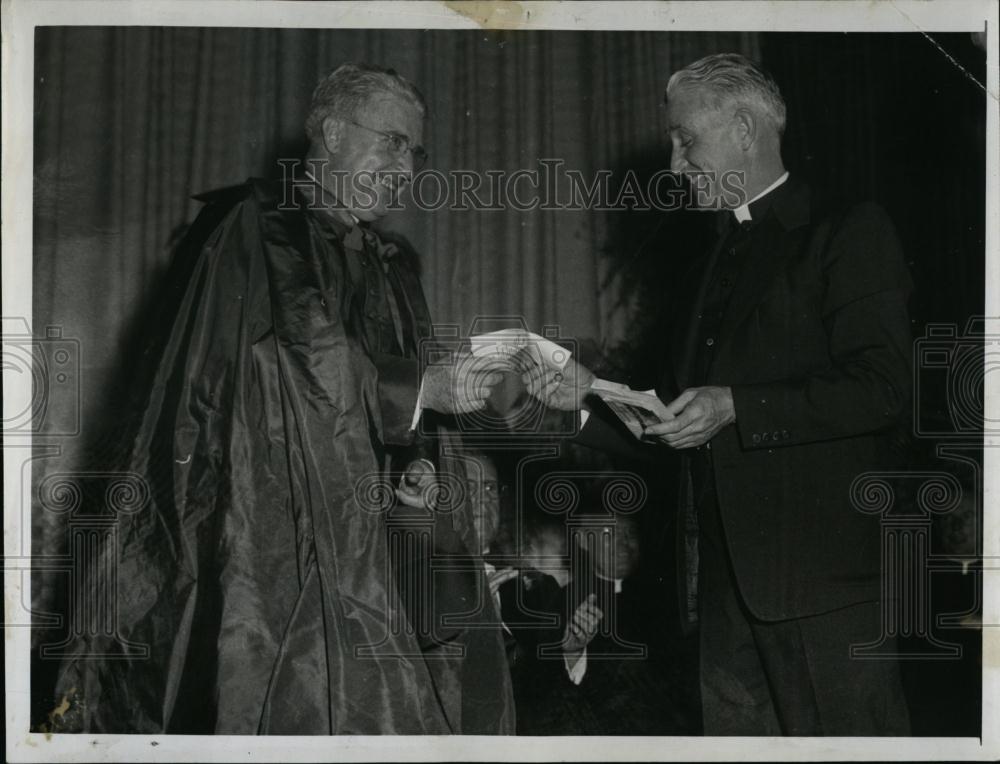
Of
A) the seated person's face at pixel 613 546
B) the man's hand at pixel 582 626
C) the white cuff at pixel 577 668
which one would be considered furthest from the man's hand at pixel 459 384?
the white cuff at pixel 577 668

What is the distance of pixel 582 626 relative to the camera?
2.86 m

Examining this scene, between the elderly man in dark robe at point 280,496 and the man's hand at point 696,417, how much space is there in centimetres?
50

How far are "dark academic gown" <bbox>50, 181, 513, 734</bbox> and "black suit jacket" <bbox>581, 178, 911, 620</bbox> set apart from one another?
77 cm

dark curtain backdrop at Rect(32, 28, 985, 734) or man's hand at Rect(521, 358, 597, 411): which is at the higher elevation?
dark curtain backdrop at Rect(32, 28, 985, 734)

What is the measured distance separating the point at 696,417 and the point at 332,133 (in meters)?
1.23

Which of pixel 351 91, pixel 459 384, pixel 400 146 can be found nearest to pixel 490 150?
pixel 400 146

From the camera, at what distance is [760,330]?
111 inches

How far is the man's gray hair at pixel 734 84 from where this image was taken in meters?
2.89

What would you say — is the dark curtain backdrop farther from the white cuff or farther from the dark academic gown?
the white cuff

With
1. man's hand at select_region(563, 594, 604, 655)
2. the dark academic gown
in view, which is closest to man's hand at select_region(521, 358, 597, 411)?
the dark academic gown

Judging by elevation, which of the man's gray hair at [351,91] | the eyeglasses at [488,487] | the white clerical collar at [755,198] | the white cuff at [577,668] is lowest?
the white cuff at [577,668]

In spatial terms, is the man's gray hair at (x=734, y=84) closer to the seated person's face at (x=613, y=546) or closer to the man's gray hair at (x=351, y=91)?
the man's gray hair at (x=351, y=91)

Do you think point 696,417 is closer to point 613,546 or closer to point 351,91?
point 613,546

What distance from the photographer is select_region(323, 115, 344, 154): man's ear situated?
2.90m
